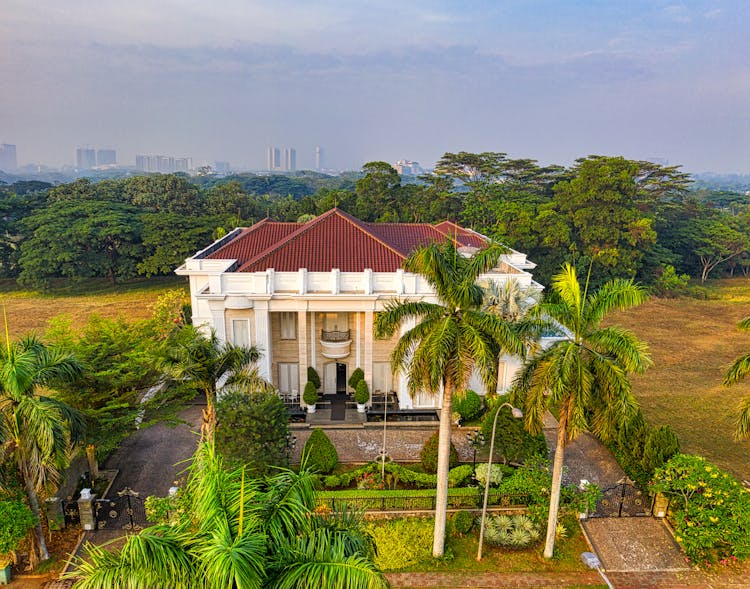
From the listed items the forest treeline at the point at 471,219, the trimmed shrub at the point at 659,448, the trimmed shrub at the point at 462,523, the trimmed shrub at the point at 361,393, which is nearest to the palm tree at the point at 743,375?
the trimmed shrub at the point at 659,448

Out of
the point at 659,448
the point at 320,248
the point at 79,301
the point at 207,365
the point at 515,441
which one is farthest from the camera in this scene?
the point at 79,301

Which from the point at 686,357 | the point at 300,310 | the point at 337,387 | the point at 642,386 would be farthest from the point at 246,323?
the point at 686,357

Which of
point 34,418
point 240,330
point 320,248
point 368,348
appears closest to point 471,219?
point 320,248

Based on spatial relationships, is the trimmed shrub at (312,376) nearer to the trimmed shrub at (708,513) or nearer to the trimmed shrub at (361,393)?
the trimmed shrub at (361,393)

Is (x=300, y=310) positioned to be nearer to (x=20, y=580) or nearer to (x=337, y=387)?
(x=337, y=387)

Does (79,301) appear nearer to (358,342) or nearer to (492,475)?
(358,342)

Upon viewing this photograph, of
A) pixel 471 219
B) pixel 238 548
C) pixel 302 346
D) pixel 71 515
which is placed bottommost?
pixel 71 515
